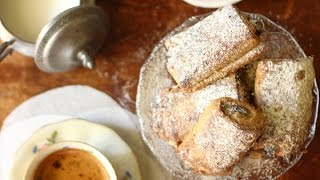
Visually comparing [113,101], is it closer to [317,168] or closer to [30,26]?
[30,26]

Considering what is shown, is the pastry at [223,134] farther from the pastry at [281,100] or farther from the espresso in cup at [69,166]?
the espresso in cup at [69,166]

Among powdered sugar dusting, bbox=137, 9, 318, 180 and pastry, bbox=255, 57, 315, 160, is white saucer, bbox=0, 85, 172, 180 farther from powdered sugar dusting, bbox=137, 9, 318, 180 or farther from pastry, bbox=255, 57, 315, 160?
pastry, bbox=255, 57, 315, 160

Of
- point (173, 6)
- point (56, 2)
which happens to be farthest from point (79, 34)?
point (173, 6)

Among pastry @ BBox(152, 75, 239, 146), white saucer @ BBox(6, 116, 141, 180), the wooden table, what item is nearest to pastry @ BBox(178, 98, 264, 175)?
pastry @ BBox(152, 75, 239, 146)

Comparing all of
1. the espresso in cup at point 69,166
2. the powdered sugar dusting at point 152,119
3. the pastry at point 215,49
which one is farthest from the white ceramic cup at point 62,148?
the pastry at point 215,49

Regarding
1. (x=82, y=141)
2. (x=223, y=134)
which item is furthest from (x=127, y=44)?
(x=223, y=134)
